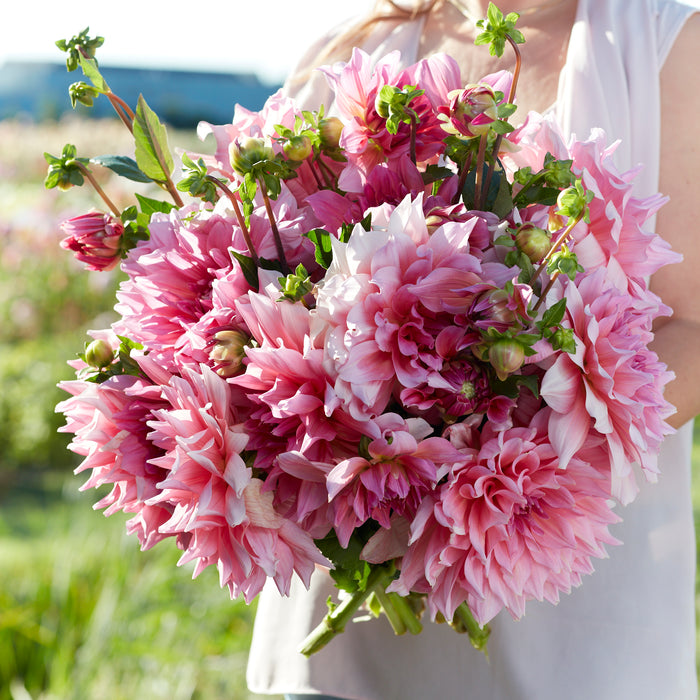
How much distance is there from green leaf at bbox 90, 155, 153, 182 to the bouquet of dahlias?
1.4 inches

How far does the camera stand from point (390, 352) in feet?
2.06

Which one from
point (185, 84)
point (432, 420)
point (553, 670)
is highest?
point (185, 84)

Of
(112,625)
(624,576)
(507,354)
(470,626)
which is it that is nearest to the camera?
(507,354)

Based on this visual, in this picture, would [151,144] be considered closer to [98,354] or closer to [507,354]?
[98,354]

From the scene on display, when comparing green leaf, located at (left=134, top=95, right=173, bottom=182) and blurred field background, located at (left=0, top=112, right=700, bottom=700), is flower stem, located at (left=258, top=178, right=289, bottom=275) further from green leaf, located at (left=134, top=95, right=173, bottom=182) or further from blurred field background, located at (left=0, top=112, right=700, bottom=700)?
→ blurred field background, located at (left=0, top=112, right=700, bottom=700)

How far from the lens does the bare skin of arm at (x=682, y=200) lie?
102cm

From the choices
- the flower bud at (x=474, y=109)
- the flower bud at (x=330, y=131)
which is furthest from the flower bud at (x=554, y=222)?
the flower bud at (x=330, y=131)

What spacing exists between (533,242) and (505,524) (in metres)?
0.24

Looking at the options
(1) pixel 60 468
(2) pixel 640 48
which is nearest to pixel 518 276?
(2) pixel 640 48

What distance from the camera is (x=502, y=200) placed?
713mm

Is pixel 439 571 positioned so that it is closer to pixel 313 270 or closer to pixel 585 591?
pixel 313 270

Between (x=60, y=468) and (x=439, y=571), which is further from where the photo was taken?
(x=60, y=468)

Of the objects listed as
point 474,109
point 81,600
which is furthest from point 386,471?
point 81,600

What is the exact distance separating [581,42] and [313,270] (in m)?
0.59
